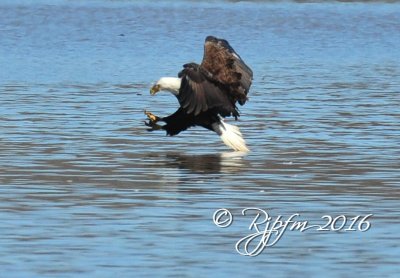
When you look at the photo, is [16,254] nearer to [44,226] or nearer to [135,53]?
[44,226]

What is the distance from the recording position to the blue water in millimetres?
8172

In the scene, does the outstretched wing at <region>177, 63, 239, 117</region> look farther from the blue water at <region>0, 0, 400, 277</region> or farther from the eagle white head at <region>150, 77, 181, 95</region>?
the blue water at <region>0, 0, 400, 277</region>

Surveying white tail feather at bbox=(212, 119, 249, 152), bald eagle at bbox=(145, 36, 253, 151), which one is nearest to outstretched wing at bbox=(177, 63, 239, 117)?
bald eagle at bbox=(145, 36, 253, 151)

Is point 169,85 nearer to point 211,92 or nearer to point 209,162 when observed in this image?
point 211,92

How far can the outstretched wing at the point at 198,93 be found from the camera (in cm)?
1248

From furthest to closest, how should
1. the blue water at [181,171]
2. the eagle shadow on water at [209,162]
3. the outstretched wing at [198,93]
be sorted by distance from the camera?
the outstretched wing at [198,93], the eagle shadow on water at [209,162], the blue water at [181,171]

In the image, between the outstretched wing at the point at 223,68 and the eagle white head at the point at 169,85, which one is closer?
the eagle white head at the point at 169,85

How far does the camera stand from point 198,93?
1257cm

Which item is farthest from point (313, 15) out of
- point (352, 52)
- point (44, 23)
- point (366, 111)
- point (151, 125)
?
point (151, 125)

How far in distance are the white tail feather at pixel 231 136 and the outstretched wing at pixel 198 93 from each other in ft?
0.59

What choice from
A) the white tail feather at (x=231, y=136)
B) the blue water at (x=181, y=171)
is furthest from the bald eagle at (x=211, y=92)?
the blue water at (x=181, y=171)

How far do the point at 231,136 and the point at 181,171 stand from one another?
4.19 feet

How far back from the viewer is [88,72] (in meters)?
22.4

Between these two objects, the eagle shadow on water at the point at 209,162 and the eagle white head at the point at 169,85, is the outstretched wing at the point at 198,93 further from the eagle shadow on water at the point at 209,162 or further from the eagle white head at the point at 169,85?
the eagle shadow on water at the point at 209,162
